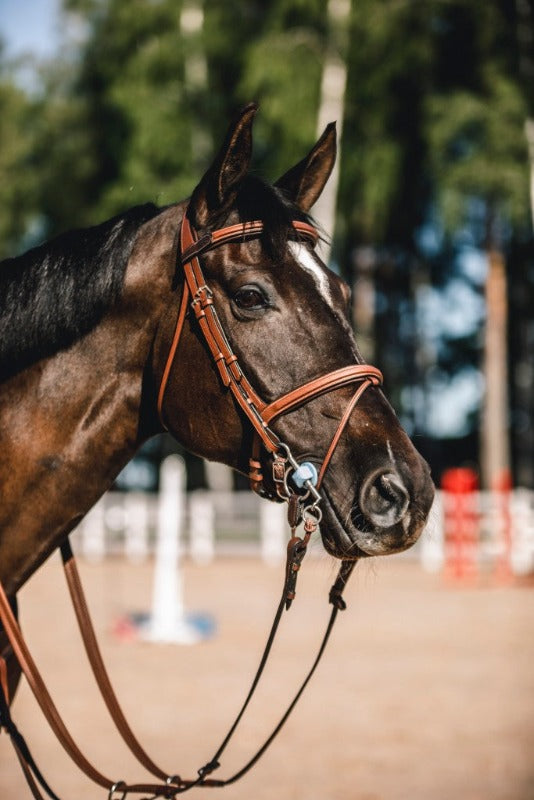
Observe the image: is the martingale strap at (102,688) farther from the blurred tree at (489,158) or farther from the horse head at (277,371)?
the blurred tree at (489,158)

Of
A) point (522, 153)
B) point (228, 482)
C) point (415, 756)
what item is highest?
point (522, 153)

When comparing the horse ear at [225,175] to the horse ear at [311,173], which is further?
the horse ear at [311,173]

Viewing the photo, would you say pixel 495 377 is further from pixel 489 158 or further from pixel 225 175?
pixel 225 175

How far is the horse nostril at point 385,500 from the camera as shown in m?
2.14

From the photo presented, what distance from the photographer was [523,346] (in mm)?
30484

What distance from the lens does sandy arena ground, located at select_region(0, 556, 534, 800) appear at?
548 cm

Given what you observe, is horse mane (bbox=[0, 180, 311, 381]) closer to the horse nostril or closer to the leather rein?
the leather rein

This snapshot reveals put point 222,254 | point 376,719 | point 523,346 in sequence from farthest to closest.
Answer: point 523,346, point 376,719, point 222,254

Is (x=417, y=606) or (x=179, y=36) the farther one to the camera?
(x=179, y=36)

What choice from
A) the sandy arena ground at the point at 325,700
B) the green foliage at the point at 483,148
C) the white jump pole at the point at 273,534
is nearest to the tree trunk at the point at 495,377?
the green foliage at the point at 483,148

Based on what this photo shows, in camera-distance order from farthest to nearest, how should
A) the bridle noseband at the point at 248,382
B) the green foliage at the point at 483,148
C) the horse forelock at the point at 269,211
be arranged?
the green foliage at the point at 483,148 → the horse forelock at the point at 269,211 → the bridle noseband at the point at 248,382

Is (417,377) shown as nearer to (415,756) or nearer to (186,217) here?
(415,756)

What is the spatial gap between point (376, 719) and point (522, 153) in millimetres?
17661

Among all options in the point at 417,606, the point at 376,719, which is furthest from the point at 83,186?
the point at 376,719
